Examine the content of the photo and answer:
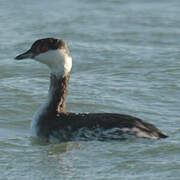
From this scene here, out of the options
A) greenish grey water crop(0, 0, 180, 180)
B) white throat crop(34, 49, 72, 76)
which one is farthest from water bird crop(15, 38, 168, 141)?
greenish grey water crop(0, 0, 180, 180)

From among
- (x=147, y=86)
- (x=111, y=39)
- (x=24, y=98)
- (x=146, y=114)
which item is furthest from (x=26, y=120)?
(x=111, y=39)

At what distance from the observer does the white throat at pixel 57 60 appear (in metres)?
10.2

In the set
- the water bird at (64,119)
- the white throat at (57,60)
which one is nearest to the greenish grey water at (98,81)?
the water bird at (64,119)

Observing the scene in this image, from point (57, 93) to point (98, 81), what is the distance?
325cm

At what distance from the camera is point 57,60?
10250 millimetres

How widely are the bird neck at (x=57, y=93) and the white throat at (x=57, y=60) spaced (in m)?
0.12

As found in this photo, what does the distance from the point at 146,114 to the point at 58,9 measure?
951cm

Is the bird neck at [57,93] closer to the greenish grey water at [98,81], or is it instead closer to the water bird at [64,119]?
the water bird at [64,119]

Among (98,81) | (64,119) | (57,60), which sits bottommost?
(98,81)

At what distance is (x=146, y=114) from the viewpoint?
38.2ft

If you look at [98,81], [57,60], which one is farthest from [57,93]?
[98,81]

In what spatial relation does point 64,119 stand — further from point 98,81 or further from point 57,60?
point 98,81

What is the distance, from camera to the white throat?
33.5 feet

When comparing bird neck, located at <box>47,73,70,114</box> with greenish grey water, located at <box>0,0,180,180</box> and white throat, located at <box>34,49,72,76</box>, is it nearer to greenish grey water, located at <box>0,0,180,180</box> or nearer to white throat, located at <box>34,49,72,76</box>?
white throat, located at <box>34,49,72,76</box>
